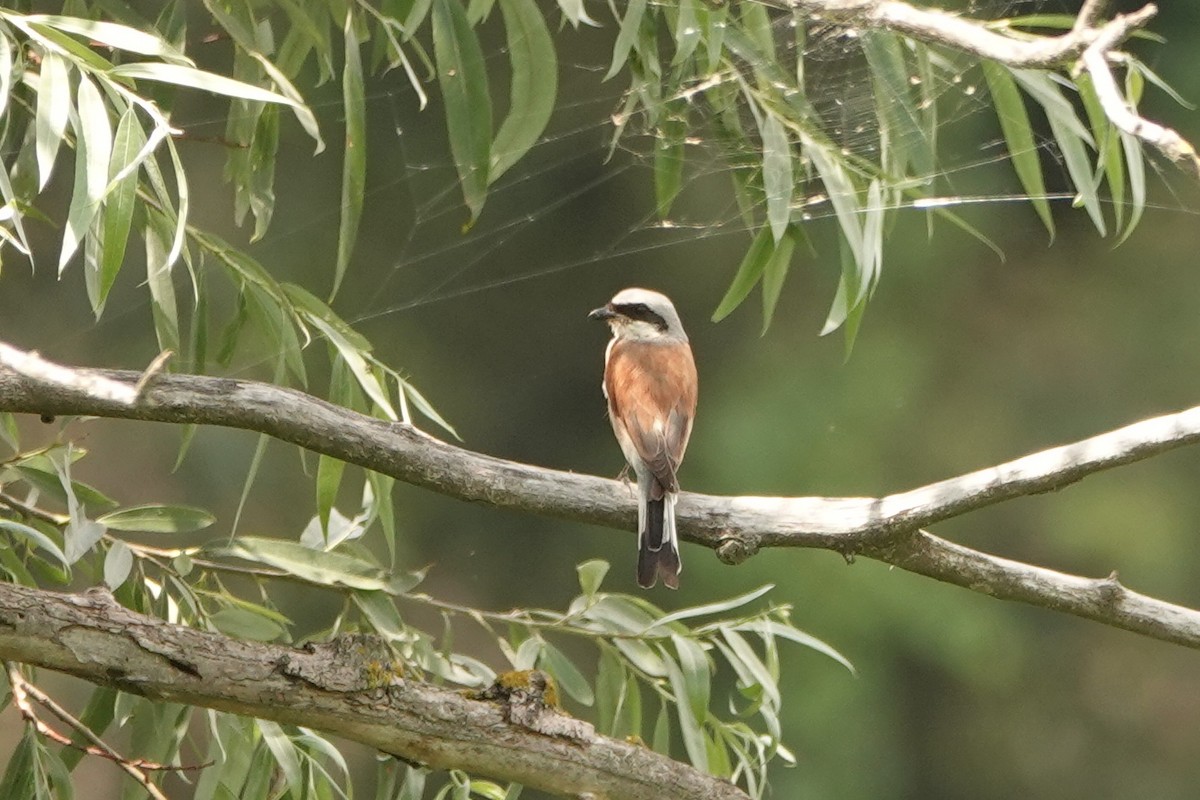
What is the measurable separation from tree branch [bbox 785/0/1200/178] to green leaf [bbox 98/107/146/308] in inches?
28.6

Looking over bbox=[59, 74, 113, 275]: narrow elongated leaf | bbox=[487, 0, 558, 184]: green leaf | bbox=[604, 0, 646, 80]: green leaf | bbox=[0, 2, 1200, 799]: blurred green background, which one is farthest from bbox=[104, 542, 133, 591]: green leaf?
bbox=[0, 2, 1200, 799]: blurred green background

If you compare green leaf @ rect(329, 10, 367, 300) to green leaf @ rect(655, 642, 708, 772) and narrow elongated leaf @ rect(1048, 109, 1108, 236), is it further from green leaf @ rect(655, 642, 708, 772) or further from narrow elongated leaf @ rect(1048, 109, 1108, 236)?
narrow elongated leaf @ rect(1048, 109, 1108, 236)

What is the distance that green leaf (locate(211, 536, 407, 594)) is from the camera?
1.91m

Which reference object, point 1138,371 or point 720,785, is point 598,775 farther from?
point 1138,371

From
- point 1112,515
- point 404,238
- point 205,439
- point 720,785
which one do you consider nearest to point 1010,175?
point 1112,515

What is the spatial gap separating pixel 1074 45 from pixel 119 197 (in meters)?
0.90

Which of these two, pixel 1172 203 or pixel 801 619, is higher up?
pixel 1172 203

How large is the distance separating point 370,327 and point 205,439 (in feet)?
2.26

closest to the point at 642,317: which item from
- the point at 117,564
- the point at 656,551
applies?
the point at 656,551

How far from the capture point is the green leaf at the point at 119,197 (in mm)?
1448

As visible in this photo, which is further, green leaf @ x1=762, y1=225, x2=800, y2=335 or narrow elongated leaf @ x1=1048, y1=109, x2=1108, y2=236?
green leaf @ x1=762, y1=225, x2=800, y2=335

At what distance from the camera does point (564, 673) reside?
204cm

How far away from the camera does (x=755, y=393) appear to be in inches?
221

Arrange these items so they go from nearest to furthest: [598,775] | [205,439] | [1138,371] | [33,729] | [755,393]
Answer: [598,775] → [33,729] → [205,439] → [755,393] → [1138,371]
